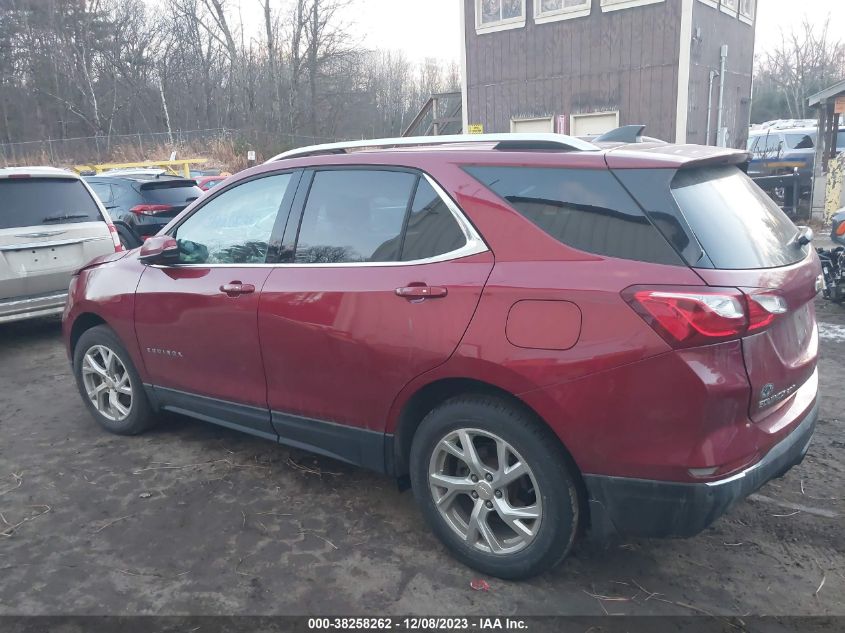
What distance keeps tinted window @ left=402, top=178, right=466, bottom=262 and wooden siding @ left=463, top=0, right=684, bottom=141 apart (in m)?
14.6

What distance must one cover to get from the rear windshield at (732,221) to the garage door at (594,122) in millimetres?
14501

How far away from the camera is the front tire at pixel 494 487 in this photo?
2668 millimetres

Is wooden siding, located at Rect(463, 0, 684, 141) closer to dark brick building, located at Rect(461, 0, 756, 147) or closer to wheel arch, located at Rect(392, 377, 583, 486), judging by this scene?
dark brick building, located at Rect(461, 0, 756, 147)

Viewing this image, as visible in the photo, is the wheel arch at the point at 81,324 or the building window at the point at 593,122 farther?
the building window at the point at 593,122

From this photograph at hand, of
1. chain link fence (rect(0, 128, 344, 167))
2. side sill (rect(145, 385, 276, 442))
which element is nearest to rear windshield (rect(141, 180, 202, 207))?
side sill (rect(145, 385, 276, 442))

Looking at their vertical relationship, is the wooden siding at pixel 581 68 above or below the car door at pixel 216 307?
above

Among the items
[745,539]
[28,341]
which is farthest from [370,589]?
[28,341]

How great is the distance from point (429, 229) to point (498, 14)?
16258 mm

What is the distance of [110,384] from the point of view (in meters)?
4.64

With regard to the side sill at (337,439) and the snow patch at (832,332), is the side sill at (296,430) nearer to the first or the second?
the side sill at (337,439)

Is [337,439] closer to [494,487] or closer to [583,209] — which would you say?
[494,487]

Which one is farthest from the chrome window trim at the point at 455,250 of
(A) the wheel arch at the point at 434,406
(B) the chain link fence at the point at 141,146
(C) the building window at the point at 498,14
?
(B) the chain link fence at the point at 141,146

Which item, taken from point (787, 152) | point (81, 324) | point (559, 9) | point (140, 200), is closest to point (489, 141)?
point (81, 324)

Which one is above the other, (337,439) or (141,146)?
(141,146)
